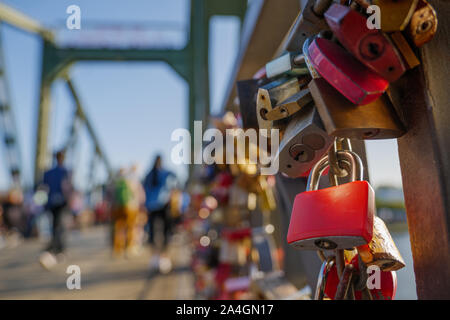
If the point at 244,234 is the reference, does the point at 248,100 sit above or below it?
above

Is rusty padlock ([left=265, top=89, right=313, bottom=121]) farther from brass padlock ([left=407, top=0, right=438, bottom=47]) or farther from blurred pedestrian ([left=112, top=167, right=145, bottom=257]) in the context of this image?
blurred pedestrian ([left=112, top=167, right=145, bottom=257])

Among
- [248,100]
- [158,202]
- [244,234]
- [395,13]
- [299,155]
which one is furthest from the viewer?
[158,202]

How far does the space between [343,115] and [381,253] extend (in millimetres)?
162

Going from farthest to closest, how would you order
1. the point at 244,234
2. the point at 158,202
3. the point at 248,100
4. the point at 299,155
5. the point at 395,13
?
the point at 158,202 → the point at 244,234 → the point at 248,100 → the point at 299,155 → the point at 395,13

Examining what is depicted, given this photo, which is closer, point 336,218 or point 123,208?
point 336,218

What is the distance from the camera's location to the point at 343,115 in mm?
390

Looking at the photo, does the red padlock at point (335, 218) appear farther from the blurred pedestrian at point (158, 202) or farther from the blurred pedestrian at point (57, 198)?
the blurred pedestrian at point (57, 198)

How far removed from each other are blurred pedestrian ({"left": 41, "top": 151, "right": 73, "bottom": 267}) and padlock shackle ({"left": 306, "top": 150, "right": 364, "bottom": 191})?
386cm

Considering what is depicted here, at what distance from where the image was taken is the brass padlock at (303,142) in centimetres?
44

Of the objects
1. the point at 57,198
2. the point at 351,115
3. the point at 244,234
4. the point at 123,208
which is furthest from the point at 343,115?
the point at 123,208

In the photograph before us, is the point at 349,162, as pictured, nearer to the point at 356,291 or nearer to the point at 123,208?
the point at 356,291
